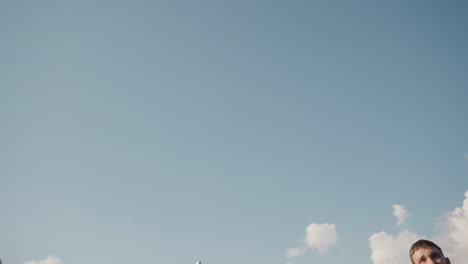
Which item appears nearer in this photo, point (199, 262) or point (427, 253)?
point (427, 253)

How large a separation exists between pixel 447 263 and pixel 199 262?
19898 mm

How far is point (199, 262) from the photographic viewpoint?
66.4 feet

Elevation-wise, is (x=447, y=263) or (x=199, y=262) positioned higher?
(x=199, y=262)

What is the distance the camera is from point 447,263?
15.9 feet

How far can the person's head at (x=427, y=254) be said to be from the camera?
15.6ft

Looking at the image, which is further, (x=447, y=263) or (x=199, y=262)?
(x=199, y=262)

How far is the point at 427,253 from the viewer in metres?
4.81

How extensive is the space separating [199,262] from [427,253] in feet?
65.1

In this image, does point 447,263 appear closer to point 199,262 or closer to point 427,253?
point 427,253

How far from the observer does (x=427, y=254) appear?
4.80 meters

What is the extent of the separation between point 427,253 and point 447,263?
564 mm

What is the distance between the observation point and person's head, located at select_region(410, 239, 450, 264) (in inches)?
188

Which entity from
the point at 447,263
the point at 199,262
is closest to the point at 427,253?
the point at 447,263
